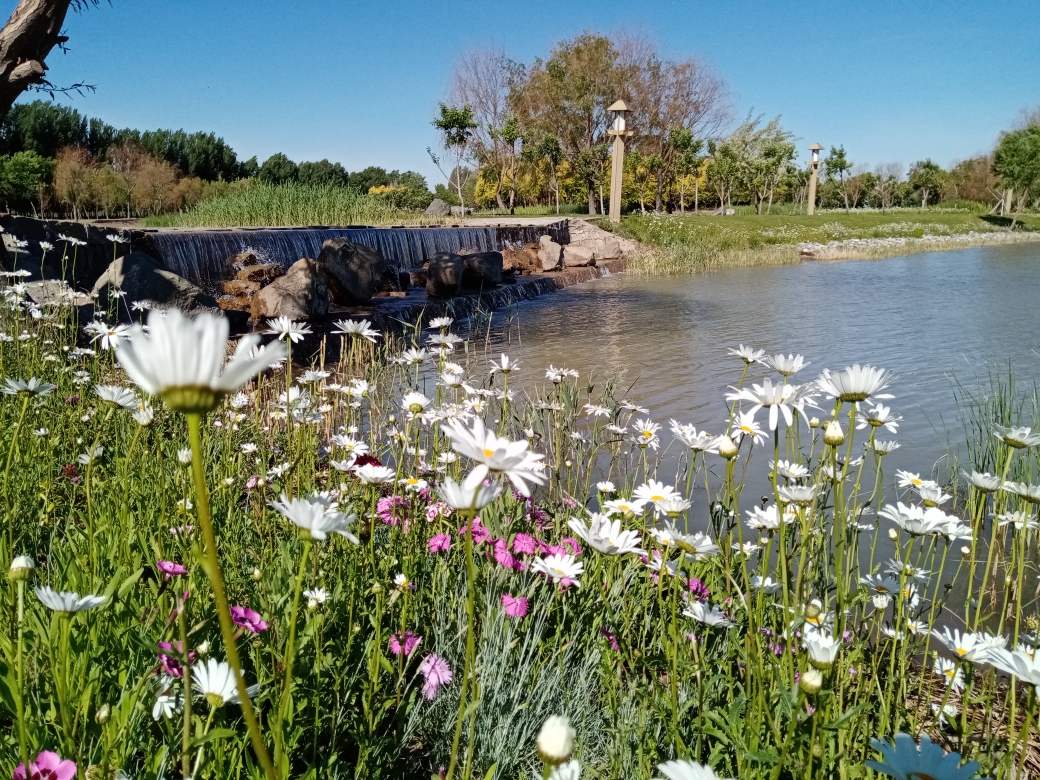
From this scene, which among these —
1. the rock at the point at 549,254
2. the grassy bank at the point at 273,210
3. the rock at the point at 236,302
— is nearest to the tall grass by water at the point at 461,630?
the rock at the point at 236,302

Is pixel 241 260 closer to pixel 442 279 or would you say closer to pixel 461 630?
pixel 442 279

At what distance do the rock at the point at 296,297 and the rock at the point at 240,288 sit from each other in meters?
0.91

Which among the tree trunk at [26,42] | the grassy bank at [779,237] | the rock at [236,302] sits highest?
the tree trunk at [26,42]

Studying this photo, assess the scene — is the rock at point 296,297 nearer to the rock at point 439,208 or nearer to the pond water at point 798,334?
the pond water at point 798,334

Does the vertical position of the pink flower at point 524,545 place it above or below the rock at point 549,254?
below

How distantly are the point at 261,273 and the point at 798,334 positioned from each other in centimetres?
728

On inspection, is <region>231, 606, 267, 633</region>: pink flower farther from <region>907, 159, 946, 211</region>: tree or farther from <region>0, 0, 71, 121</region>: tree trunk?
<region>907, 159, 946, 211</region>: tree

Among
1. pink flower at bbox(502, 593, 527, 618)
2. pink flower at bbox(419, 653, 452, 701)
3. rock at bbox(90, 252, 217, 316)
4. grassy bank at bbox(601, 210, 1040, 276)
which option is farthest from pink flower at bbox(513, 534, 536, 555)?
grassy bank at bbox(601, 210, 1040, 276)

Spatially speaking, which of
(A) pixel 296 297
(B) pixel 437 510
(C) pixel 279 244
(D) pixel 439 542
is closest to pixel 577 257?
(C) pixel 279 244

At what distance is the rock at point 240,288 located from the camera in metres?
9.95

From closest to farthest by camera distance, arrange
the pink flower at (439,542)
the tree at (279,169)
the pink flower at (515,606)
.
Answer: the pink flower at (515,606), the pink flower at (439,542), the tree at (279,169)

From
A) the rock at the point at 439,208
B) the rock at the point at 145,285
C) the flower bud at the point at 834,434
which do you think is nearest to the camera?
the flower bud at the point at 834,434

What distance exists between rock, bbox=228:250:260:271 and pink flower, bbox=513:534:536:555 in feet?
31.8

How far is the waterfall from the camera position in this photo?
32.9 feet
